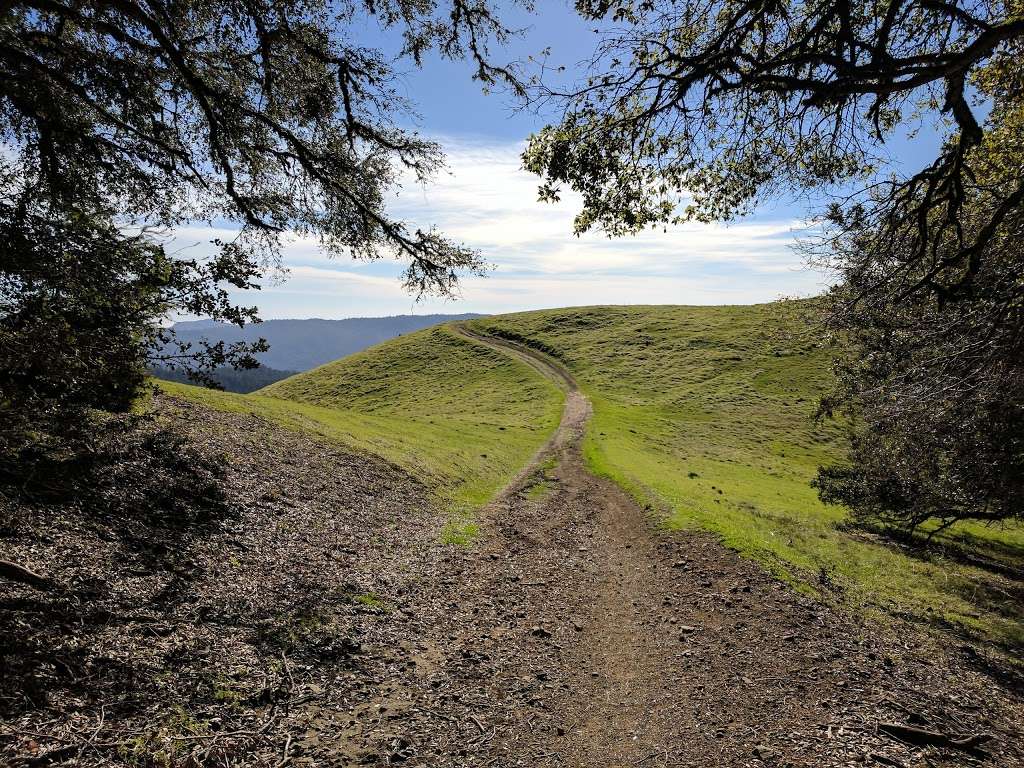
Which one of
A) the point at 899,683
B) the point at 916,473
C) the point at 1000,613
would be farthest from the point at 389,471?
the point at 1000,613

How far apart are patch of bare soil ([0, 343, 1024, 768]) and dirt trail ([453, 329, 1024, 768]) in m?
0.04

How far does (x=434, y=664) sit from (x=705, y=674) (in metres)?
4.55

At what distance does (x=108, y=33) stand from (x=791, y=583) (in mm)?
19499

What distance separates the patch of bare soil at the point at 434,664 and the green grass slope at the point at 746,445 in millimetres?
3194

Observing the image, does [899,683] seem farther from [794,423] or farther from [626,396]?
[626,396]

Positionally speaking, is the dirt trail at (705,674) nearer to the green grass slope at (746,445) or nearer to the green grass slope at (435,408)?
the green grass slope at (746,445)

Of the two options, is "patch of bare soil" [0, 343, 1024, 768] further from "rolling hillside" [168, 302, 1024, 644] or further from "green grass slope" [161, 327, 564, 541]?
"green grass slope" [161, 327, 564, 541]

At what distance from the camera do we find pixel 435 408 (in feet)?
176

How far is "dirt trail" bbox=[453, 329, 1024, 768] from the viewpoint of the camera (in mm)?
6328

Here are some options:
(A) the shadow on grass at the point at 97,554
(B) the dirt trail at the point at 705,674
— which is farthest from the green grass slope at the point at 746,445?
(A) the shadow on grass at the point at 97,554

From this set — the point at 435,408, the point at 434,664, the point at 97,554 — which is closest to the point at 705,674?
the point at 434,664

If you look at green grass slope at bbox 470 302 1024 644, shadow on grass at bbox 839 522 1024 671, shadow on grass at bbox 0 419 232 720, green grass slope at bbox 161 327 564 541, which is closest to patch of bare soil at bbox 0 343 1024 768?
shadow on grass at bbox 0 419 232 720

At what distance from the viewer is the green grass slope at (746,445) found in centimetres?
1299

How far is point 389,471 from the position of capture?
19.3 meters
